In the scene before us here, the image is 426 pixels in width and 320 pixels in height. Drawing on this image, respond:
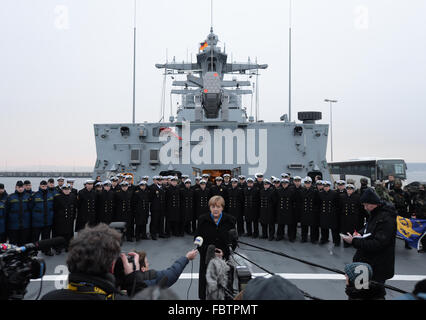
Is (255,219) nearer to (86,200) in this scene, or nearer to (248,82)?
(86,200)

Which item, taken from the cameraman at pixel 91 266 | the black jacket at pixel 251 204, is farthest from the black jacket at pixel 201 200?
the cameraman at pixel 91 266

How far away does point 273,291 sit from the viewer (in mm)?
987

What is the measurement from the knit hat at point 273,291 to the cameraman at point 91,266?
2.01ft

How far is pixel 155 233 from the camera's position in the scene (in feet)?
20.5

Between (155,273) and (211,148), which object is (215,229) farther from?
(211,148)

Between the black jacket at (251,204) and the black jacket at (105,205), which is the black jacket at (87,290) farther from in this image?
the black jacket at (251,204)

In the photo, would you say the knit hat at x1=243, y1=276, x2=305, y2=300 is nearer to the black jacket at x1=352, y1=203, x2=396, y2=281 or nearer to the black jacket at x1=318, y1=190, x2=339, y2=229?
the black jacket at x1=352, y1=203, x2=396, y2=281

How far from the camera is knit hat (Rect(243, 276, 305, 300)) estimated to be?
0.98 metres

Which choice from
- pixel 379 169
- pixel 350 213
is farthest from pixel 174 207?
pixel 379 169

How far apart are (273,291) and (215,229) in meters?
1.59

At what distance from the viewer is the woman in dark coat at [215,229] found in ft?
8.29

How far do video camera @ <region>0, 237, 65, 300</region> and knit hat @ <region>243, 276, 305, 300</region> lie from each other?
1.09m
